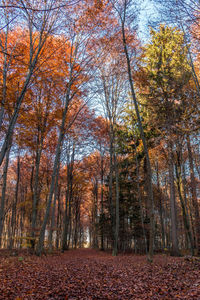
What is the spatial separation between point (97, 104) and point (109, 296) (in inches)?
483

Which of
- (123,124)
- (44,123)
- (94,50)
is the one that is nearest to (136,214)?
(123,124)

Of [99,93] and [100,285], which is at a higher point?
[99,93]

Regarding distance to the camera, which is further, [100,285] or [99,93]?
[99,93]

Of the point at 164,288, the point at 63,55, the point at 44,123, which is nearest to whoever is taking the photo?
the point at 164,288

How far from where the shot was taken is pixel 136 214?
17750 millimetres

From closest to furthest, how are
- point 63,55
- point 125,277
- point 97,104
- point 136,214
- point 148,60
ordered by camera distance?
1. point 125,277
2. point 63,55
3. point 148,60
4. point 97,104
5. point 136,214

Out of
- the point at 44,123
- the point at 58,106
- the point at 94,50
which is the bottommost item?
Result: the point at 44,123

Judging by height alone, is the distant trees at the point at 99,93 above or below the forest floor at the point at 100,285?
above

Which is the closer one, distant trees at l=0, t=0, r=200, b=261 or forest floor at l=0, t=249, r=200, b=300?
forest floor at l=0, t=249, r=200, b=300

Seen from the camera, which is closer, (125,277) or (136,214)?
(125,277)

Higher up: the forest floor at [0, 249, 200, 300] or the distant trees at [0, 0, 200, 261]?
the distant trees at [0, 0, 200, 261]

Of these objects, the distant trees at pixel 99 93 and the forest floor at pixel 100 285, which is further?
the distant trees at pixel 99 93

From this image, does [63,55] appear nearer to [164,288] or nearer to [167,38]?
[167,38]

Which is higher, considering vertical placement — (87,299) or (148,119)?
(148,119)
